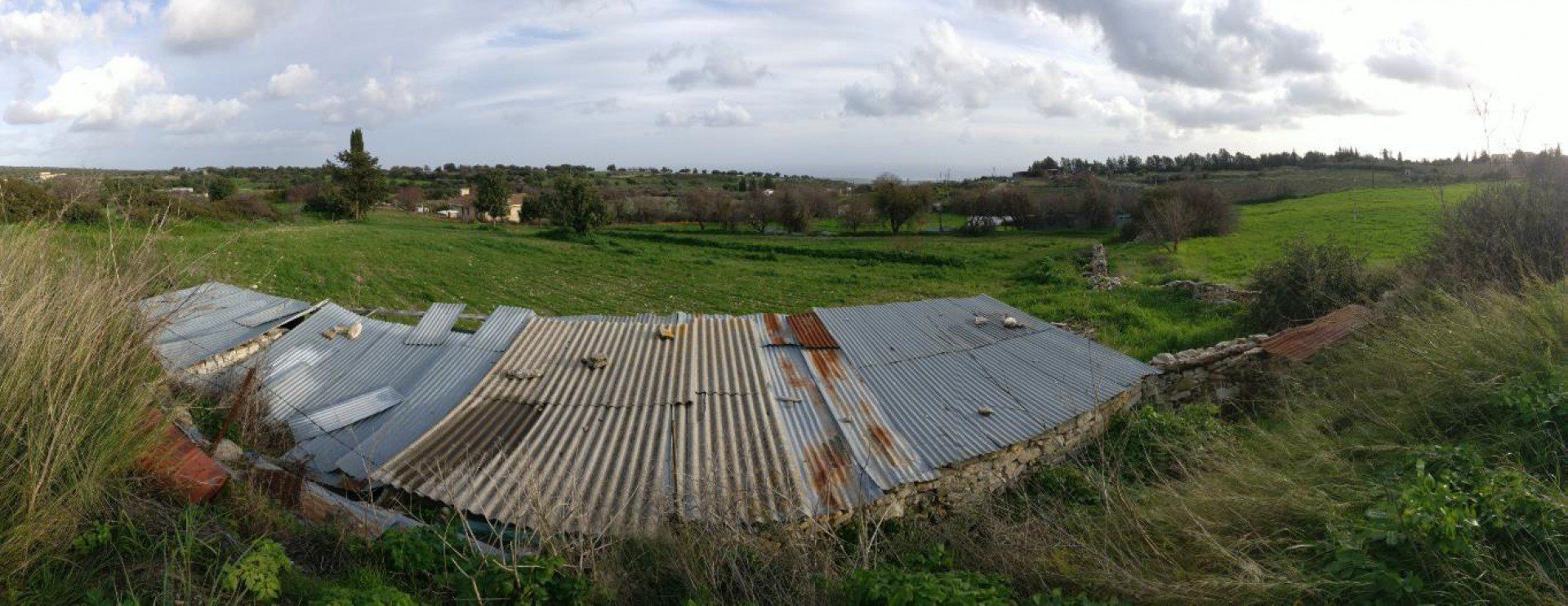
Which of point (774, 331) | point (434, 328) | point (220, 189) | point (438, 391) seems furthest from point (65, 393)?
point (220, 189)

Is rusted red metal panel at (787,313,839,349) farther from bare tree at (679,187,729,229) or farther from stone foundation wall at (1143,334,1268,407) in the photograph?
bare tree at (679,187,729,229)

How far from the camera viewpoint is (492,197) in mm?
52000

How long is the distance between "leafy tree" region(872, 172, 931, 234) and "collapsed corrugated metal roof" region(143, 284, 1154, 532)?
3974 cm

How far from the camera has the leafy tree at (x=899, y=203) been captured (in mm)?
49125

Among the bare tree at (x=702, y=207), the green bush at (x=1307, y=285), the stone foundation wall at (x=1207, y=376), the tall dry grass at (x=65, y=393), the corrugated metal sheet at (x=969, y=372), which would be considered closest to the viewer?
the tall dry grass at (x=65, y=393)

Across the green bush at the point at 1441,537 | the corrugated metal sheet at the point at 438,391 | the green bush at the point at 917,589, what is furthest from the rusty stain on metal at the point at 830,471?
the corrugated metal sheet at the point at 438,391

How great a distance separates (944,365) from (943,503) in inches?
96.0

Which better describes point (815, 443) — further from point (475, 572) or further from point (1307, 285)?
point (1307, 285)

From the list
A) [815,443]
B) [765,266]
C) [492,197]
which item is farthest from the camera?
[492,197]

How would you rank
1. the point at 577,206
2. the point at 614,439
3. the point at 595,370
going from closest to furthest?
the point at 614,439
the point at 595,370
the point at 577,206

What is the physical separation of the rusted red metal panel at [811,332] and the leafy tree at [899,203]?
4084 centimetres

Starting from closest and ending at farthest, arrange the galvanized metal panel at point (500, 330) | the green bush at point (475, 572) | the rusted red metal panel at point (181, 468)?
1. the green bush at point (475, 572)
2. the rusted red metal panel at point (181, 468)
3. the galvanized metal panel at point (500, 330)

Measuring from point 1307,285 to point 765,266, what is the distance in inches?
778

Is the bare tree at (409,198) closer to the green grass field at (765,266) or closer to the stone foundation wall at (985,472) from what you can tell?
the green grass field at (765,266)
